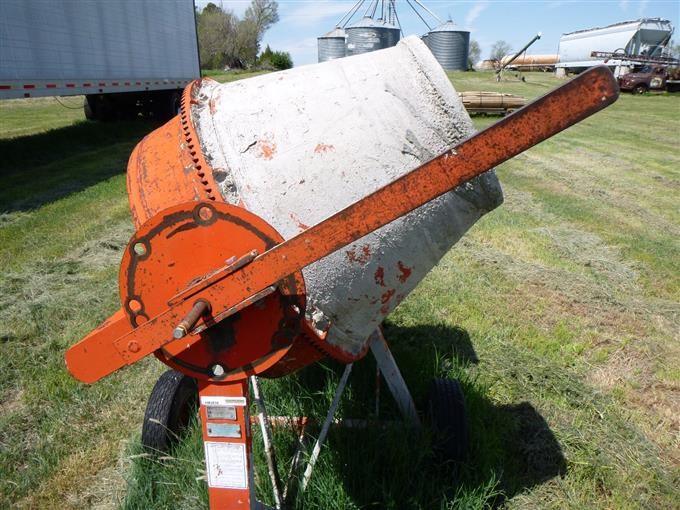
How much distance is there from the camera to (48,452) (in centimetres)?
271

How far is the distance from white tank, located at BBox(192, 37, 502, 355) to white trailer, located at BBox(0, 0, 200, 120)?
27.5 ft

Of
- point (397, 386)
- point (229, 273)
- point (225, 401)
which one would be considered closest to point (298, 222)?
point (229, 273)

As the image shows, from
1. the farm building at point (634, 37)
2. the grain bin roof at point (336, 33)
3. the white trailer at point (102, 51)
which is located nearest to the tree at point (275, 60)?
the grain bin roof at point (336, 33)

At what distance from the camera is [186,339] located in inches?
58.9

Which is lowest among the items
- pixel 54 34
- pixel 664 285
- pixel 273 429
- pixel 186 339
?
pixel 664 285

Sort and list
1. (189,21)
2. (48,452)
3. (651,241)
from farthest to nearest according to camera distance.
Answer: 1. (189,21)
2. (651,241)
3. (48,452)

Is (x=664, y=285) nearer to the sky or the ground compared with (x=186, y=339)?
nearer to the ground

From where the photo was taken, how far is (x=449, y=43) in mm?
36750

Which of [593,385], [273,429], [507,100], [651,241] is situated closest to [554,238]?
[651,241]

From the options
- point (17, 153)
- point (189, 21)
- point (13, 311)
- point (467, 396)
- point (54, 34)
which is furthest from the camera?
point (189, 21)

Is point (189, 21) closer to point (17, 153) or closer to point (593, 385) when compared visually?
point (17, 153)

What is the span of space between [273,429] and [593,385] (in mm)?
2117

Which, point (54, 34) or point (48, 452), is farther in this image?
point (54, 34)

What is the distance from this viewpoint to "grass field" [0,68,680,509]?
2.37 metres
